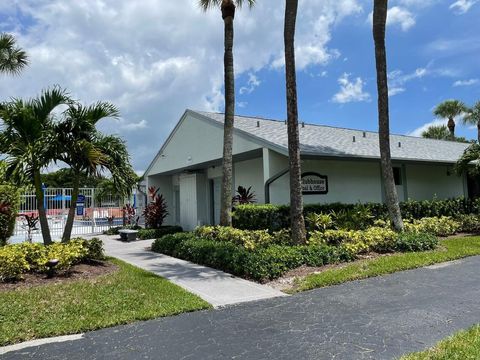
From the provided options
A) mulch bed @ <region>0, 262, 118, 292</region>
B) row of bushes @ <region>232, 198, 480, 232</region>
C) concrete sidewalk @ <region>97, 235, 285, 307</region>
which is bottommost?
concrete sidewalk @ <region>97, 235, 285, 307</region>

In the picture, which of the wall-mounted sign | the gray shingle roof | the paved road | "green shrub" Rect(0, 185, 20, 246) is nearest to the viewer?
the paved road

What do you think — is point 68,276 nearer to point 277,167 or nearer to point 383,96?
point 277,167

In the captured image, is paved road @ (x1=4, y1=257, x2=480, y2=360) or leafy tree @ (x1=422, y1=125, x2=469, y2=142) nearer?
paved road @ (x1=4, y1=257, x2=480, y2=360)

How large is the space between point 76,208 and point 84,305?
17.2 m

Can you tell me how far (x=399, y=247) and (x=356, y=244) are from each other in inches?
→ 56.1

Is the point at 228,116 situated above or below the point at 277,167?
above

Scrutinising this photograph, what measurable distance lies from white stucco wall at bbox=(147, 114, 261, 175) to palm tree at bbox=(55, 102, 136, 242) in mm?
5000

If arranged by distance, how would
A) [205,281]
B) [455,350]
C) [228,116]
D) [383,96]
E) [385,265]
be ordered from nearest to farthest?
[455,350]
[205,281]
[385,265]
[383,96]
[228,116]

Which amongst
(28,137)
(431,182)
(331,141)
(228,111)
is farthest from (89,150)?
(431,182)

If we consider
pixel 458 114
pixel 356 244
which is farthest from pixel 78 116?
pixel 458 114

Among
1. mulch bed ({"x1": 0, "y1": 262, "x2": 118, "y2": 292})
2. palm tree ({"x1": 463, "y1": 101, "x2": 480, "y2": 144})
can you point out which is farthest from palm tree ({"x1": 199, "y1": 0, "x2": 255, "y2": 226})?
palm tree ({"x1": 463, "y1": 101, "x2": 480, "y2": 144})

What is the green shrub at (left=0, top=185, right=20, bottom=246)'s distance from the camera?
11436 millimetres

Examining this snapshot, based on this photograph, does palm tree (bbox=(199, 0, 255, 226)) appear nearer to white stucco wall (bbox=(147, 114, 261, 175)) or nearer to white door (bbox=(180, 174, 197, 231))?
white stucco wall (bbox=(147, 114, 261, 175))

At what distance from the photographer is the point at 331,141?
15984mm
